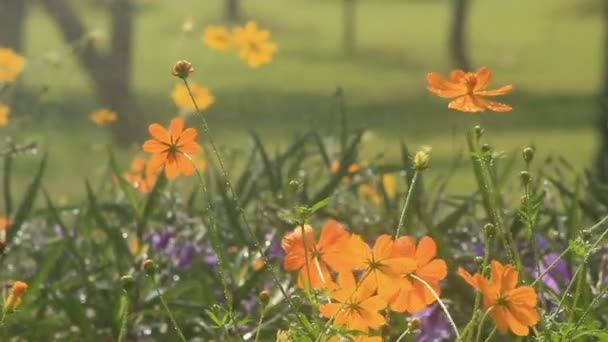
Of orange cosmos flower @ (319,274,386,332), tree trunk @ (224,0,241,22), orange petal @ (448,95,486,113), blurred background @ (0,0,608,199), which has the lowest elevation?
blurred background @ (0,0,608,199)

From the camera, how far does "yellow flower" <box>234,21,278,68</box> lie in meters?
3.84

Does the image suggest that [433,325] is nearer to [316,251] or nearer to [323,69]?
[316,251]

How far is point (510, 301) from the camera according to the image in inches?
57.4

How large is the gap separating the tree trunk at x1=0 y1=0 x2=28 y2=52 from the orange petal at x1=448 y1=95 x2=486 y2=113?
46.2ft

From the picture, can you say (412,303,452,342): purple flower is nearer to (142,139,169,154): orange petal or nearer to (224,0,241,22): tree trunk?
(142,139,169,154): orange petal

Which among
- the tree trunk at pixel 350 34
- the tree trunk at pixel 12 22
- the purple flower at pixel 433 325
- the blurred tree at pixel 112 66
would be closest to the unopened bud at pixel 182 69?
the purple flower at pixel 433 325

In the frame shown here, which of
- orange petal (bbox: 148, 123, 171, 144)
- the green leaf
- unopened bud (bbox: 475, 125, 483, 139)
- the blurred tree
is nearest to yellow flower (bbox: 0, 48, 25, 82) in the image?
the green leaf

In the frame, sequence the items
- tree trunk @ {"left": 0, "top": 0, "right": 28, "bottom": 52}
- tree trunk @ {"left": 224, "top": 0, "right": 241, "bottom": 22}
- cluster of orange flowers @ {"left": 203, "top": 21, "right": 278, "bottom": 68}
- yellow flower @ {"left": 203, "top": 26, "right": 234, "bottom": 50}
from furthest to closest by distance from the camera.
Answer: tree trunk @ {"left": 224, "top": 0, "right": 241, "bottom": 22}
tree trunk @ {"left": 0, "top": 0, "right": 28, "bottom": 52}
yellow flower @ {"left": 203, "top": 26, "right": 234, "bottom": 50}
cluster of orange flowers @ {"left": 203, "top": 21, "right": 278, "bottom": 68}

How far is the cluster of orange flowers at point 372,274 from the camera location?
1.57m

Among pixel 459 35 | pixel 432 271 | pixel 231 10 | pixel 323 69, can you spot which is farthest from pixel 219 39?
pixel 231 10

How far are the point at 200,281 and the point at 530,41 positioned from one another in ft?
79.2

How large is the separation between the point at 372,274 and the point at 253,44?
2367mm

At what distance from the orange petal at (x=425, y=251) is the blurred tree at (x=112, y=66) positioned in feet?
40.9

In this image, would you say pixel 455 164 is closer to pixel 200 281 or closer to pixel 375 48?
pixel 200 281
